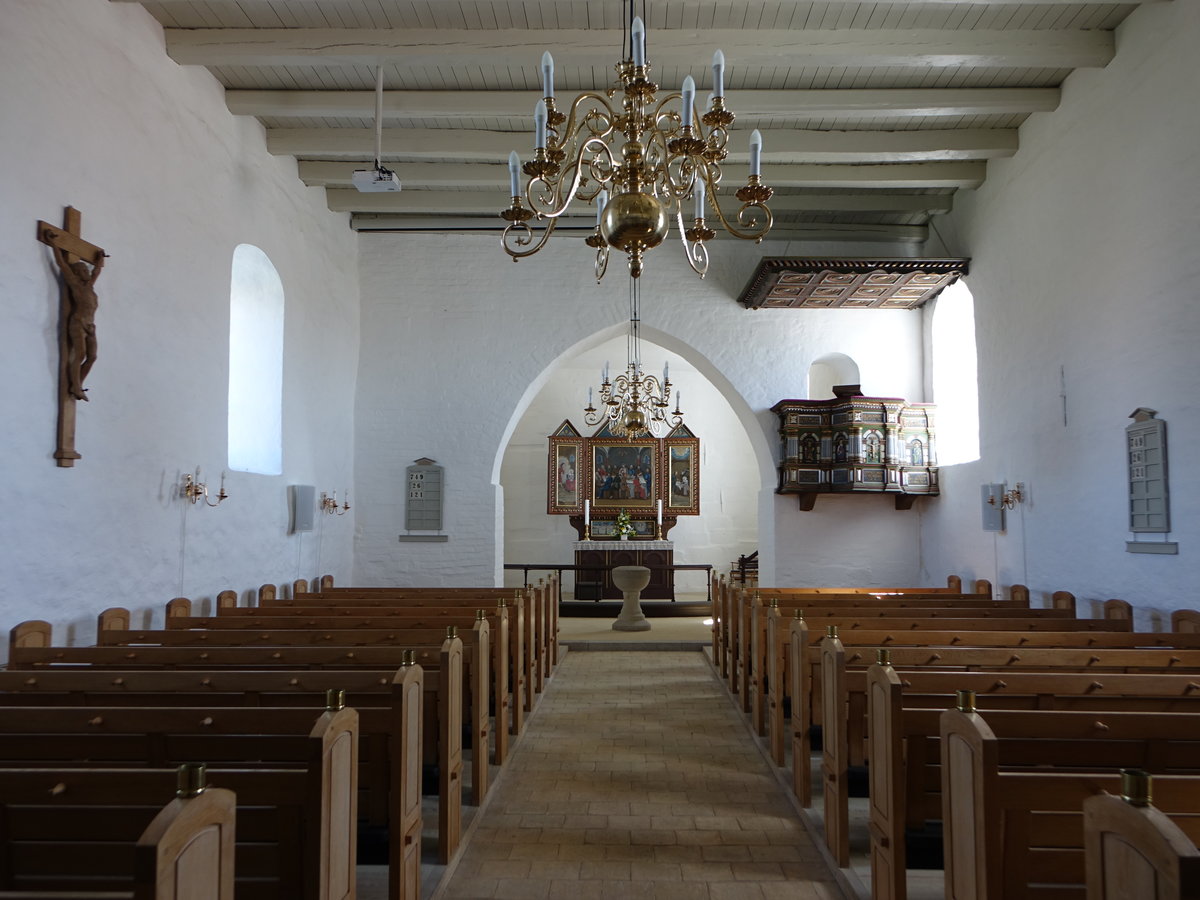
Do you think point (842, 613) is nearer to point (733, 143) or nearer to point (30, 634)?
point (733, 143)

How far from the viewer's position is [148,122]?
6.46 metres

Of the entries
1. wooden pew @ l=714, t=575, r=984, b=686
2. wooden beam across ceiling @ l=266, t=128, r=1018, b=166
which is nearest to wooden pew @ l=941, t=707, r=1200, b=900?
wooden pew @ l=714, t=575, r=984, b=686

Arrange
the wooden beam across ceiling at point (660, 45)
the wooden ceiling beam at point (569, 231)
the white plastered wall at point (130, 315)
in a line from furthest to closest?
the wooden ceiling beam at point (569, 231) → the wooden beam across ceiling at point (660, 45) → the white plastered wall at point (130, 315)

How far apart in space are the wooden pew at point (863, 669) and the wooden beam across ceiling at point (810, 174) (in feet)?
21.2

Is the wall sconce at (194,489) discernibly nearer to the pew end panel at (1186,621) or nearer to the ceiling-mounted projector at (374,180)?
the ceiling-mounted projector at (374,180)

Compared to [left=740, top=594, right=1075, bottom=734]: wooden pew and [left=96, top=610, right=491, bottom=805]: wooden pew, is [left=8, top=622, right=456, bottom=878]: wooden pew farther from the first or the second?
[left=740, top=594, right=1075, bottom=734]: wooden pew

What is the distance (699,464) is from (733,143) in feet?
28.8

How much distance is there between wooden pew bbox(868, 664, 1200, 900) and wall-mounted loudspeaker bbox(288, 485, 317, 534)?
6.94m

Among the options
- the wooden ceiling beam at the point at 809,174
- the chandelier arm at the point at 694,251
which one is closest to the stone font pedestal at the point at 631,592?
the wooden ceiling beam at the point at 809,174

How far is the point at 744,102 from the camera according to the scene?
7867 millimetres

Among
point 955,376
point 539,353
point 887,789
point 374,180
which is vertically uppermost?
point 374,180

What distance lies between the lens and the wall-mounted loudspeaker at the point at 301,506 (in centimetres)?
911

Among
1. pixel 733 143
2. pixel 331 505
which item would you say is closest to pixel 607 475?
pixel 331 505

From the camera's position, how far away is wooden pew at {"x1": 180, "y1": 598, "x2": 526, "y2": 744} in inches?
220
